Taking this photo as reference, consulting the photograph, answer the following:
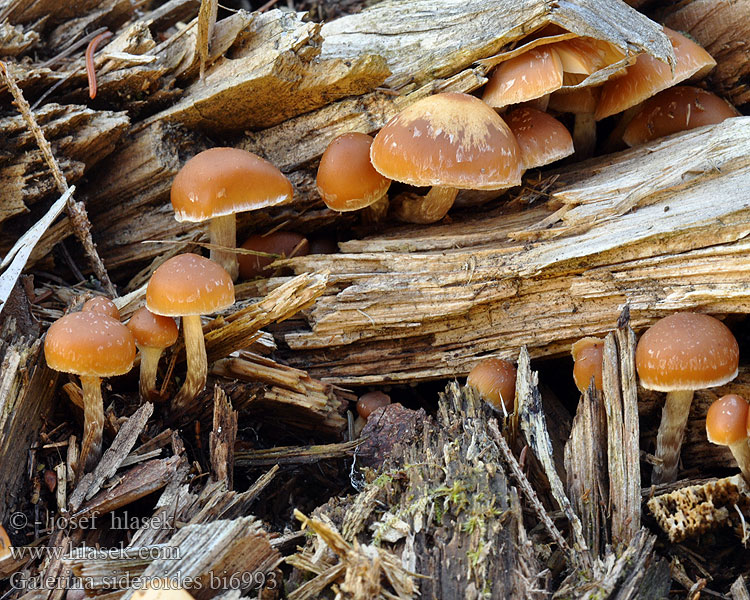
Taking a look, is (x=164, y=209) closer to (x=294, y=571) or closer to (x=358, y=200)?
(x=358, y=200)

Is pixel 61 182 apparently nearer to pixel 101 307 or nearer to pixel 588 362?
pixel 101 307

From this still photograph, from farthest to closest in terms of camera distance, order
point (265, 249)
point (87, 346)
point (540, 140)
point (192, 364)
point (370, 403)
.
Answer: point (265, 249)
point (370, 403)
point (540, 140)
point (192, 364)
point (87, 346)

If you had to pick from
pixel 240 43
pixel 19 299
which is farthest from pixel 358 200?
pixel 19 299

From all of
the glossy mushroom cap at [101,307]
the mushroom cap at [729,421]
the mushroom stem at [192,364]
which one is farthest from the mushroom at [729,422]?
the glossy mushroom cap at [101,307]

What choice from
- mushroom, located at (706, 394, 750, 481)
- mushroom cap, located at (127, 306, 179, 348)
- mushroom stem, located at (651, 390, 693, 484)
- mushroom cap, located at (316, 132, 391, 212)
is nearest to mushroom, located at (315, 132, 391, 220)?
mushroom cap, located at (316, 132, 391, 212)

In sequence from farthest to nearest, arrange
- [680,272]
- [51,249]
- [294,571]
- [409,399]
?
[409,399], [51,249], [680,272], [294,571]

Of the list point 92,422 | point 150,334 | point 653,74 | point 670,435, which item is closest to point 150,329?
point 150,334
